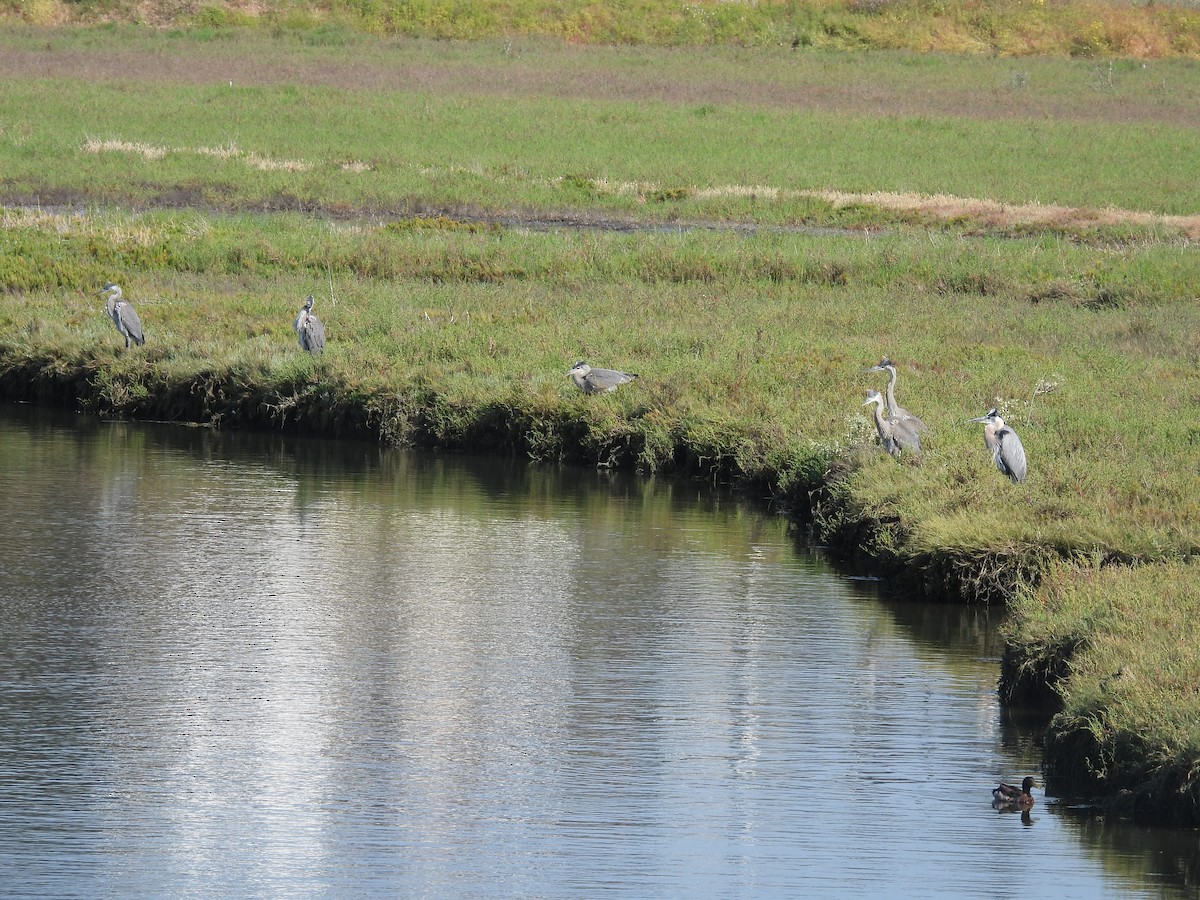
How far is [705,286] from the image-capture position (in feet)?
97.0

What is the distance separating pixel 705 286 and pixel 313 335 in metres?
9.42

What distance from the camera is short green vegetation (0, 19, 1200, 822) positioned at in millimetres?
14766

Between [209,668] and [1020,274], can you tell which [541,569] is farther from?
[1020,274]

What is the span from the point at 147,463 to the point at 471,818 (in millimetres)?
11349

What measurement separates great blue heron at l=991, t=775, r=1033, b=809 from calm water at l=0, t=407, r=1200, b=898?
90 mm

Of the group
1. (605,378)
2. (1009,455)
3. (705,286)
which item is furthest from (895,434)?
(705,286)

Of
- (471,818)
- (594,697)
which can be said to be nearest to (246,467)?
(594,697)

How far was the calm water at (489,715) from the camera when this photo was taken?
959 cm

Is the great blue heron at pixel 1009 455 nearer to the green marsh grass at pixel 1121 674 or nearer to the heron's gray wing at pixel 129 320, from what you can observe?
the green marsh grass at pixel 1121 674

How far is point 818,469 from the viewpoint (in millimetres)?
18109

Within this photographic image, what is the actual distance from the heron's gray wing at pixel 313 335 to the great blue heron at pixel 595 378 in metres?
3.51

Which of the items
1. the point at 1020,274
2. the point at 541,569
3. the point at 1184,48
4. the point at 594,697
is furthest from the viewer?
the point at 1184,48

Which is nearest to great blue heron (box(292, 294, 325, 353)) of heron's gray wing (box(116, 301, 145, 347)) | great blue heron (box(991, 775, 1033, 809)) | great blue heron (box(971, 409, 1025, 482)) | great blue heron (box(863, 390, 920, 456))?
heron's gray wing (box(116, 301, 145, 347))

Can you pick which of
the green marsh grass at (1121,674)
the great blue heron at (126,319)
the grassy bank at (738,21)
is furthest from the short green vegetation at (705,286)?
the grassy bank at (738,21)
